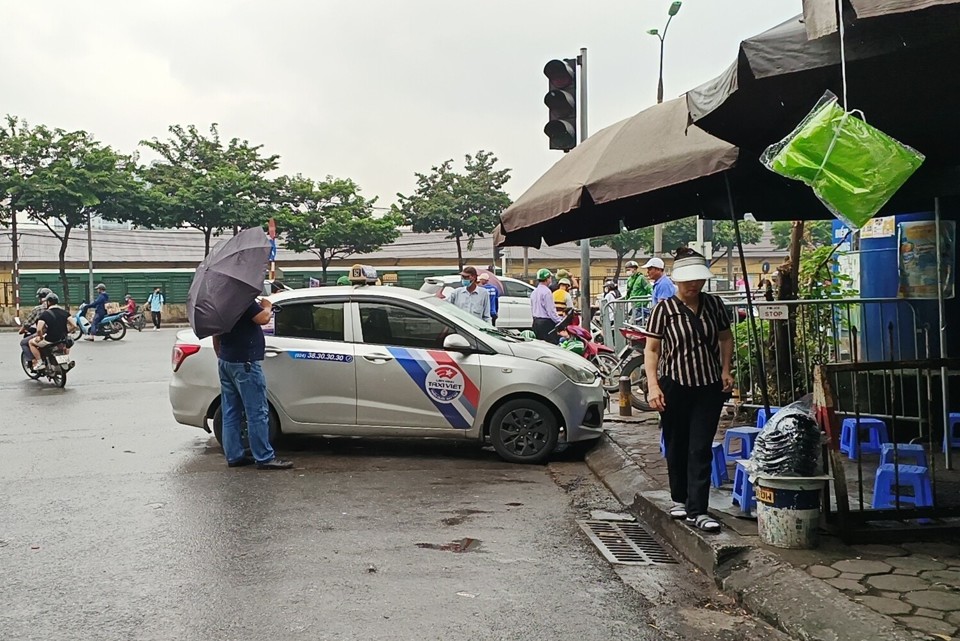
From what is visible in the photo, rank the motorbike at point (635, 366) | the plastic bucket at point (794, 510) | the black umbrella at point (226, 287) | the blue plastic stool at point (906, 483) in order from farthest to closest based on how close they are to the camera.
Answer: the motorbike at point (635, 366) < the black umbrella at point (226, 287) < the blue plastic stool at point (906, 483) < the plastic bucket at point (794, 510)

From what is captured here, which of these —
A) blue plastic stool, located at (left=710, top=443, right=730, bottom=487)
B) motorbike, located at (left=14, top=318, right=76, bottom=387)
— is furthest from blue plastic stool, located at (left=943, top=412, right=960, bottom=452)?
motorbike, located at (left=14, top=318, right=76, bottom=387)

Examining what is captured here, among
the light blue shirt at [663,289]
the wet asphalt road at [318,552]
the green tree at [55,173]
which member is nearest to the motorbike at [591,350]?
the light blue shirt at [663,289]

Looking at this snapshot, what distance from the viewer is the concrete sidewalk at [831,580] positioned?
399 cm

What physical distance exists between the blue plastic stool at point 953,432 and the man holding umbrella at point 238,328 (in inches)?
207

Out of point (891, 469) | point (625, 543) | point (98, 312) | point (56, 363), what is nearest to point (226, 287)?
point (625, 543)

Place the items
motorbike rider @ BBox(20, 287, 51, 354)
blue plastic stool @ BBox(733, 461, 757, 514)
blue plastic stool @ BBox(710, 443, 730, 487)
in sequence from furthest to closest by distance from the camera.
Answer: motorbike rider @ BBox(20, 287, 51, 354), blue plastic stool @ BBox(710, 443, 730, 487), blue plastic stool @ BBox(733, 461, 757, 514)

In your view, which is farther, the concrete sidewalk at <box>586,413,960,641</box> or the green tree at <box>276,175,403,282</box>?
the green tree at <box>276,175,403,282</box>

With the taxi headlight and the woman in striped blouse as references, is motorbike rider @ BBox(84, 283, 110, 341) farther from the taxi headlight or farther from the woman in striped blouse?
the woman in striped blouse

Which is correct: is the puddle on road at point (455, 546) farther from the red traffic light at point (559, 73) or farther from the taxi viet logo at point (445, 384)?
the red traffic light at point (559, 73)

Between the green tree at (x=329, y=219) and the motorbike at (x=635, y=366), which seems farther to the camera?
the green tree at (x=329, y=219)

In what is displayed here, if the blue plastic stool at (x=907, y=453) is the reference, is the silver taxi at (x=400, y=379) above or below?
above

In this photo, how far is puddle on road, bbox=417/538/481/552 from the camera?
5.55 metres

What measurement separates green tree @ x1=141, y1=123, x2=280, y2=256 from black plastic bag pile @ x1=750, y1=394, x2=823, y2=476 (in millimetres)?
38425

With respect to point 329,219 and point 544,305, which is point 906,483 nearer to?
point 544,305
